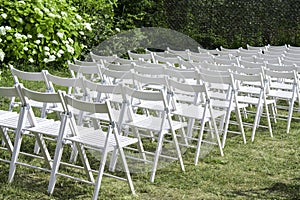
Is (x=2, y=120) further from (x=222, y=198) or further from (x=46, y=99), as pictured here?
(x=222, y=198)

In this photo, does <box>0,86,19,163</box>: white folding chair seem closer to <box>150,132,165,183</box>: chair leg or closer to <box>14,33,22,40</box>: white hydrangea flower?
<box>150,132,165,183</box>: chair leg

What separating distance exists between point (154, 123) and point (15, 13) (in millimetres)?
5625

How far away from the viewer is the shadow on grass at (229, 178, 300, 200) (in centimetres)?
455

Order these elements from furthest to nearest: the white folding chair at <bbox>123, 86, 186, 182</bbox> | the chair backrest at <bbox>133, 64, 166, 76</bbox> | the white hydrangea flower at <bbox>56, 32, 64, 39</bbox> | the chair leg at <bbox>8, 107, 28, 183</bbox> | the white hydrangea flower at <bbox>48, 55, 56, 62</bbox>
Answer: the white hydrangea flower at <bbox>56, 32, 64, 39</bbox> → the white hydrangea flower at <bbox>48, 55, 56, 62</bbox> → the chair backrest at <bbox>133, 64, 166, 76</bbox> → the white folding chair at <bbox>123, 86, 186, 182</bbox> → the chair leg at <bbox>8, 107, 28, 183</bbox>

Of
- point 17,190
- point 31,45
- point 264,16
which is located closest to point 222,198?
point 17,190

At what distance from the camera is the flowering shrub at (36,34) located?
9812 millimetres

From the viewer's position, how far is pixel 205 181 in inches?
193

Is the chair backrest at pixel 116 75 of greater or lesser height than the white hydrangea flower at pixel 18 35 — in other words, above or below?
above

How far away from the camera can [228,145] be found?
242 inches

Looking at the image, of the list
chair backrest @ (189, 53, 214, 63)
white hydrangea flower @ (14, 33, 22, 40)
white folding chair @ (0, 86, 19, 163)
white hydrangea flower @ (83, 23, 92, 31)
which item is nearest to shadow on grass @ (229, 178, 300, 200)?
white folding chair @ (0, 86, 19, 163)

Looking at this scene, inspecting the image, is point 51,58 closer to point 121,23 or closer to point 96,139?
point 121,23

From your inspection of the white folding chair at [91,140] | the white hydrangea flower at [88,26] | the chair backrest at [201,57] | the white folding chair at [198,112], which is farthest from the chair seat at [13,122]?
the white hydrangea flower at [88,26]

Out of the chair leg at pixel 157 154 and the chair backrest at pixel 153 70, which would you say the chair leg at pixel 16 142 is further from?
the chair backrest at pixel 153 70

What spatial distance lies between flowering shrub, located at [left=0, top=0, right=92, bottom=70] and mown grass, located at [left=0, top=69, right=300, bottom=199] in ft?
15.9
